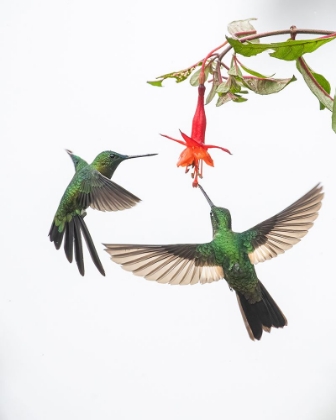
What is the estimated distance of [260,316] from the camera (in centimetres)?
90

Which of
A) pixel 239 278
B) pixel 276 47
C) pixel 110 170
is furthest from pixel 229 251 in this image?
pixel 276 47

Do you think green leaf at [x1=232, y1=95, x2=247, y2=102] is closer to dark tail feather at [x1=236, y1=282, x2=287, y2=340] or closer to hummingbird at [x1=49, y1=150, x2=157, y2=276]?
hummingbird at [x1=49, y1=150, x2=157, y2=276]

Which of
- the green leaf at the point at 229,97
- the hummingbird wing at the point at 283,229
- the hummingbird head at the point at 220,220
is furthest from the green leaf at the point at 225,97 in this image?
the hummingbird head at the point at 220,220

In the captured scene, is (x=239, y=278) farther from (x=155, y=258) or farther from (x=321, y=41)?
(x=321, y=41)

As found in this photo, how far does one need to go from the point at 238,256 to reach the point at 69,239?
230 mm

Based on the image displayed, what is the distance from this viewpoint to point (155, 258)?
0.78 metres

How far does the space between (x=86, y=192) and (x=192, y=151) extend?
0.26 meters

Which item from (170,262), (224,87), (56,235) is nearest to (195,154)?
(224,87)

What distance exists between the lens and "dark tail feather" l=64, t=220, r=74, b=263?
33.4 inches

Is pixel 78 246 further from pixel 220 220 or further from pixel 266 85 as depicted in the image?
pixel 266 85

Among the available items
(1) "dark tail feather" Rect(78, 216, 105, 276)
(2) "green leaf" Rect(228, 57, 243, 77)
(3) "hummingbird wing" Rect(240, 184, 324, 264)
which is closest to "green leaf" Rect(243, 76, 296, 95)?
(2) "green leaf" Rect(228, 57, 243, 77)

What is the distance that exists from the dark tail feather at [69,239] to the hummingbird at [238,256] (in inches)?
5.2

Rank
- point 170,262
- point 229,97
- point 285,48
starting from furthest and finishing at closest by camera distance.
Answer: point 170,262
point 229,97
point 285,48

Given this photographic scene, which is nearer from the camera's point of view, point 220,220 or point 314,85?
point 314,85
